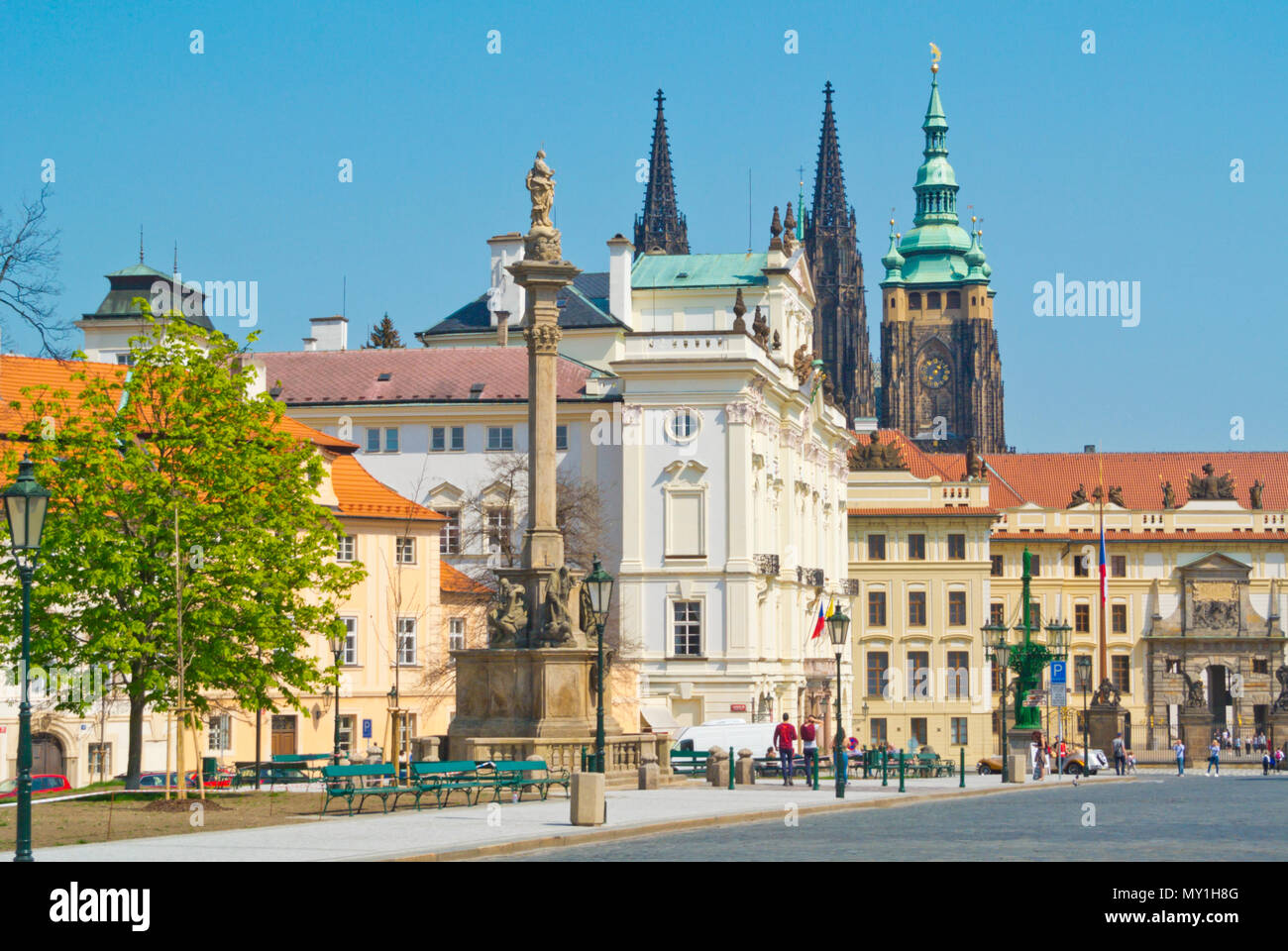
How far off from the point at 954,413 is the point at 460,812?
169m

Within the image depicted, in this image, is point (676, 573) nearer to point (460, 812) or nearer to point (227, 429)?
point (227, 429)

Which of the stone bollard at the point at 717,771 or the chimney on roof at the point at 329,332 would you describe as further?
the chimney on roof at the point at 329,332

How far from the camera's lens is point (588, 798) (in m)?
27.1

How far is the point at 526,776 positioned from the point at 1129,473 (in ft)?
304

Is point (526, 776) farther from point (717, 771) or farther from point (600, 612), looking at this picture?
point (717, 771)

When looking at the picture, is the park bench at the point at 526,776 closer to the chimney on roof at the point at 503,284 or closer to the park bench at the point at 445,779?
the park bench at the point at 445,779

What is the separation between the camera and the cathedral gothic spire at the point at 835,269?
178 metres

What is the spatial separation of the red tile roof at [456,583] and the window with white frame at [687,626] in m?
7.14

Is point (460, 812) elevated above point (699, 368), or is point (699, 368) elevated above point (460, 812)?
point (699, 368)

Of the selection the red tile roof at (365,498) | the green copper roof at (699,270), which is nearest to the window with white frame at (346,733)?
the red tile roof at (365,498)
